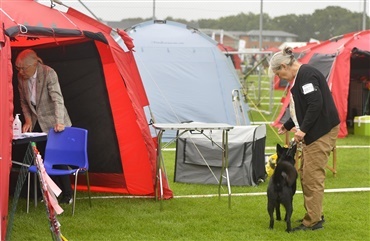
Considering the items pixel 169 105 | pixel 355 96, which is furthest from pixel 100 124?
pixel 355 96

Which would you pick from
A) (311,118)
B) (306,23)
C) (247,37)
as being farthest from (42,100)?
(247,37)

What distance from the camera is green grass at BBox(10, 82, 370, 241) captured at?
5844mm

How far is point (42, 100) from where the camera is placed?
694 centimetres

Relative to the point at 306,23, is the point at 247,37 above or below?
below

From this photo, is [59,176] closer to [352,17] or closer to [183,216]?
[183,216]

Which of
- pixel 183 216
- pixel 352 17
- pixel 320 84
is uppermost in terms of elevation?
pixel 352 17

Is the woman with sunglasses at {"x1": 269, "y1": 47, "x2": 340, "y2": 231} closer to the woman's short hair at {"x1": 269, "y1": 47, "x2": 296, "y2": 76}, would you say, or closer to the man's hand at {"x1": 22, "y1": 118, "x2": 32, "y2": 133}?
the woman's short hair at {"x1": 269, "y1": 47, "x2": 296, "y2": 76}

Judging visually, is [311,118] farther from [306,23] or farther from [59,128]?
[306,23]

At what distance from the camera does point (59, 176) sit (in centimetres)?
705

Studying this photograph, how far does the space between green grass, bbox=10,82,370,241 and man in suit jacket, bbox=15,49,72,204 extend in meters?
0.62

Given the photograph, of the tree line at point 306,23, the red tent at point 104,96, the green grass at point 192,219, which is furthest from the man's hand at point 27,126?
the tree line at point 306,23

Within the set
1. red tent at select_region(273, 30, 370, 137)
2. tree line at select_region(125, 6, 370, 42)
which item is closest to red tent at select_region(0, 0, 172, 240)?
red tent at select_region(273, 30, 370, 137)

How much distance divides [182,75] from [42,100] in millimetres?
5583

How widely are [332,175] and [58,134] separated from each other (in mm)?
3736
